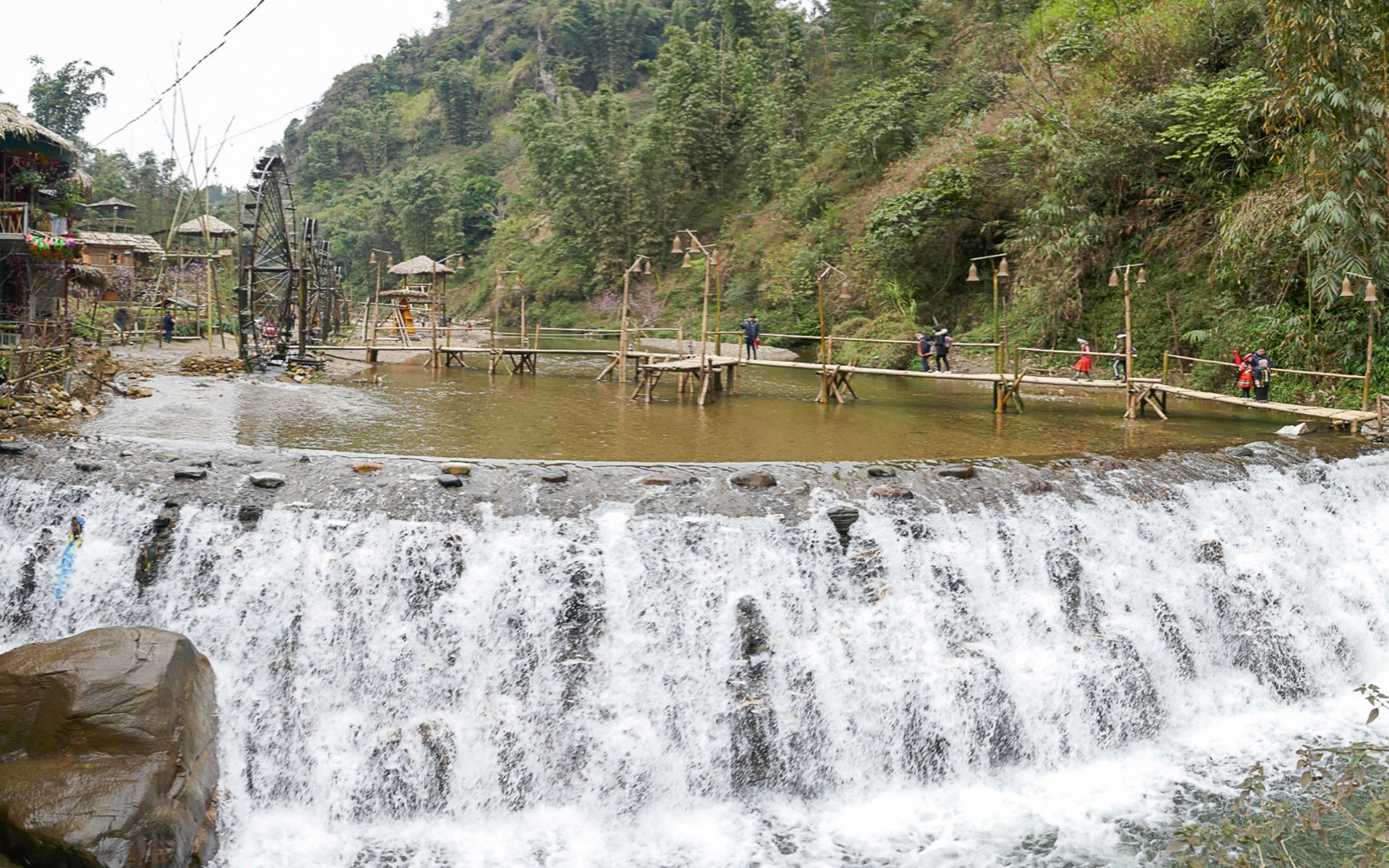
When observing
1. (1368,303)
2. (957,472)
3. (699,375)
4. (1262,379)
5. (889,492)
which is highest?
(1368,303)

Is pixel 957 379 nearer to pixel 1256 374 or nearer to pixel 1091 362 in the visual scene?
pixel 1091 362

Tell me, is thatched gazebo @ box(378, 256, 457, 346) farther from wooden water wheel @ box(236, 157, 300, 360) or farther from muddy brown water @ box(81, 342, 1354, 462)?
Result: muddy brown water @ box(81, 342, 1354, 462)

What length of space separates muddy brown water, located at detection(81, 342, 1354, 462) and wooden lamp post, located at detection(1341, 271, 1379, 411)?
1.11 m

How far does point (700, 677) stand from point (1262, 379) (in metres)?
10.9

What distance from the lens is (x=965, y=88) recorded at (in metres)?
27.7

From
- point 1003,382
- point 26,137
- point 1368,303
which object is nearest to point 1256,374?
point 1368,303

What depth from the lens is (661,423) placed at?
14.5 meters

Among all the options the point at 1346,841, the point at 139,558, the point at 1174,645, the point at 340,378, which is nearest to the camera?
the point at 1346,841

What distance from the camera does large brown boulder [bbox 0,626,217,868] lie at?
6.18 m

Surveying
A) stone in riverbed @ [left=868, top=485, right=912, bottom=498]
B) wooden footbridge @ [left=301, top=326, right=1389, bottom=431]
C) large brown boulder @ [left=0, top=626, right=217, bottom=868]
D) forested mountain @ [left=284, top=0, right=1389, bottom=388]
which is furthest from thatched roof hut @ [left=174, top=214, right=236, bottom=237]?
stone in riverbed @ [left=868, top=485, right=912, bottom=498]

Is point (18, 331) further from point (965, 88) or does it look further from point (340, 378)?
point (965, 88)

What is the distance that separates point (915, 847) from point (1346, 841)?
3144 mm

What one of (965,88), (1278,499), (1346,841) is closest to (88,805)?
(1346,841)

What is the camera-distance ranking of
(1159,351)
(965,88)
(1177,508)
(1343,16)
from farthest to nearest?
(965,88) < (1159,351) < (1343,16) < (1177,508)
